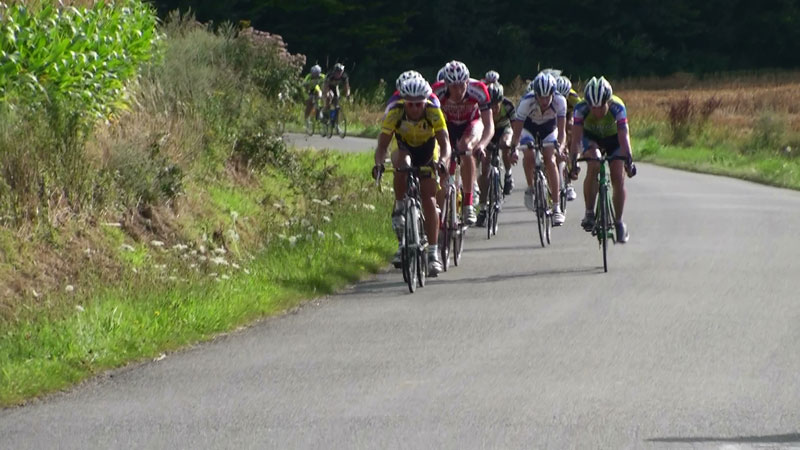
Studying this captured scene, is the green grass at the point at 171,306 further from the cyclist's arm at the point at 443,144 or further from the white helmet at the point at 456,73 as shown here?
the white helmet at the point at 456,73

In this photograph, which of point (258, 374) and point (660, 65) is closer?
point (258, 374)

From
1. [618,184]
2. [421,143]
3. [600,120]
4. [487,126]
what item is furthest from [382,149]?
[487,126]

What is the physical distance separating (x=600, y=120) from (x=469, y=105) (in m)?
1.64

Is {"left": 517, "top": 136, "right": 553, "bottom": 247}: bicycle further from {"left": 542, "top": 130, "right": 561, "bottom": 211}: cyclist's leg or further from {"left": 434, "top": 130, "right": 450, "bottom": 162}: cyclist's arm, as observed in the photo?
{"left": 434, "top": 130, "right": 450, "bottom": 162}: cyclist's arm

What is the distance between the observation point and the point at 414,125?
1549 centimetres

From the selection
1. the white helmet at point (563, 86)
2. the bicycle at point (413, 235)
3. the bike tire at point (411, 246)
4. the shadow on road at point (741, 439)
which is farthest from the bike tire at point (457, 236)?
the shadow on road at point (741, 439)

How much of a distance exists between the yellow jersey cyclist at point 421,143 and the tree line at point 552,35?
53393 millimetres

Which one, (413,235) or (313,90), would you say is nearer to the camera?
(413,235)

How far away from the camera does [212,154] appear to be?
19.8 metres

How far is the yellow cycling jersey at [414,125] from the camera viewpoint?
15359 mm

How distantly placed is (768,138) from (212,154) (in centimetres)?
2031

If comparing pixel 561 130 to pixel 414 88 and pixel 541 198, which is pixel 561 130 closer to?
pixel 541 198

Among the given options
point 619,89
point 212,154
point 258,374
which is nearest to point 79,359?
point 258,374

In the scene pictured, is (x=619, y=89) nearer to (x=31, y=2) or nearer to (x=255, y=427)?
(x=31, y=2)
